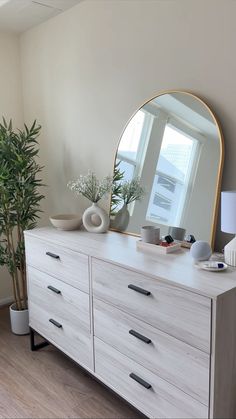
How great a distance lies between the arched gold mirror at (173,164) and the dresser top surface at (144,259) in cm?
18

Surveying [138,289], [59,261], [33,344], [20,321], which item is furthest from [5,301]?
[138,289]

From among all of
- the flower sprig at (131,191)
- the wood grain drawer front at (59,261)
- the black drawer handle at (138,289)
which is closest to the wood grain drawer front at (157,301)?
the black drawer handle at (138,289)

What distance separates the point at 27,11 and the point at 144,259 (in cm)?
203

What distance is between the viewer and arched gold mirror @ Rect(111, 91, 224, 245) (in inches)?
76.0

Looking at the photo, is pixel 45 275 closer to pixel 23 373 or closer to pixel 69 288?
pixel 69 288

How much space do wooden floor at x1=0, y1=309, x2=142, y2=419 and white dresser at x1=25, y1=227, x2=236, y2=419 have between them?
0.60 feet

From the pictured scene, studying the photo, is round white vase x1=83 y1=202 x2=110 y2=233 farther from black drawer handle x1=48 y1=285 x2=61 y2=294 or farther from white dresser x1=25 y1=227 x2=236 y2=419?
black drawer handle x1=48 y1=285 x2=61 y2=294

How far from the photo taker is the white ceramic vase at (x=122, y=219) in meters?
2.40

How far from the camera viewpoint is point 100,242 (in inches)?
86.0

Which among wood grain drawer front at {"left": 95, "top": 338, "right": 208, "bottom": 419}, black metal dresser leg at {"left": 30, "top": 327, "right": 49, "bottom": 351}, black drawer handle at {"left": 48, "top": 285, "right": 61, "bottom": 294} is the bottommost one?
black metal dresser leg at {"left": 30, "top": 327, "right": 49, "bottom": 351}

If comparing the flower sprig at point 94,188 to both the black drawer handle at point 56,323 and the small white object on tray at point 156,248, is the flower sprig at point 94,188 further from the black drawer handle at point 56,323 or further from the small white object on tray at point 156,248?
the black drawer handle at point 56,323

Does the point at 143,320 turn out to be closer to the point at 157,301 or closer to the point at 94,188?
the point at 157,301

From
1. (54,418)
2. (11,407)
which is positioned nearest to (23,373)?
(11,407)

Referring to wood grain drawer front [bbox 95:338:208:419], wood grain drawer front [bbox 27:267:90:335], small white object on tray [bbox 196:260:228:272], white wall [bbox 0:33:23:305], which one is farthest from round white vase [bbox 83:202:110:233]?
white wall [bbox 0:33:23:305]
